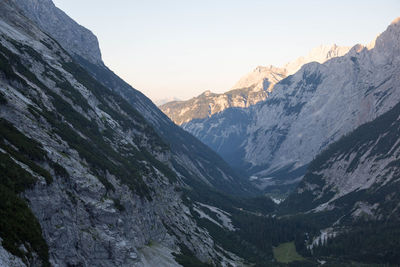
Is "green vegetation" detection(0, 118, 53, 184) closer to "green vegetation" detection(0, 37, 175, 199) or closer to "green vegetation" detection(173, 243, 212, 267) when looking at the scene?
"green vegetation" detection(0, 37, 175, 199)

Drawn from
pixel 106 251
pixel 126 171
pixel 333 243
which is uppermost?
pixel 333 243

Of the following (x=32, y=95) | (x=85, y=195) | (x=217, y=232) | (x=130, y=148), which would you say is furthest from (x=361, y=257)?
(x=32, y=95)

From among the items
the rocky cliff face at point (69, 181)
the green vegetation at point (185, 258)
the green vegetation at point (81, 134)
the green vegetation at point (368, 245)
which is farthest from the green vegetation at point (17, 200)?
the green vegetation at point (368, 245)

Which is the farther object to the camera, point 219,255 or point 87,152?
point 219,255

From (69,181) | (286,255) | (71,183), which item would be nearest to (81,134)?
(71,183)

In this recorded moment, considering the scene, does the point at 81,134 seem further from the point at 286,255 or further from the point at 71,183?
the point at 286,255

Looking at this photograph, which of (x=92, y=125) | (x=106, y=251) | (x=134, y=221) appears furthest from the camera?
(x=92, y=125)

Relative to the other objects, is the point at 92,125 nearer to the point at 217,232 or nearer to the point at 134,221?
the point at 134,221

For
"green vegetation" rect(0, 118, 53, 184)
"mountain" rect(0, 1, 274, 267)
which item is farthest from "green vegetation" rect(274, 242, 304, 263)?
"green vegetation" rect(0, 118, 53, 184)
